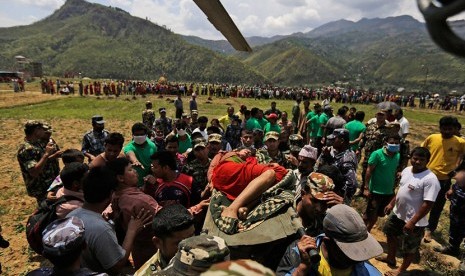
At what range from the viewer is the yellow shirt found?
5375mm

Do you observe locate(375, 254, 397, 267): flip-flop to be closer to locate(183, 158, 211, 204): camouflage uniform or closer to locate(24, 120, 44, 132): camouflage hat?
locate(183, 158, 211, 204): camouflage uniform

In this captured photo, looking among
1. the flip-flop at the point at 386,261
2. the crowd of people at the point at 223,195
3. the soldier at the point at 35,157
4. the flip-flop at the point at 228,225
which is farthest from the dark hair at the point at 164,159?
the flip-flop at the point at 386,261

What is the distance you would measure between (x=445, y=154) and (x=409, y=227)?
2086 mm

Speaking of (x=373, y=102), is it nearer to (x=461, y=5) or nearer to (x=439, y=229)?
(x=439, y=229)

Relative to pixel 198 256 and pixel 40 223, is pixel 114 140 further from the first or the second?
pixel 198 256

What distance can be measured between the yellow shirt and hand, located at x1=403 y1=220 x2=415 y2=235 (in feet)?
6.31

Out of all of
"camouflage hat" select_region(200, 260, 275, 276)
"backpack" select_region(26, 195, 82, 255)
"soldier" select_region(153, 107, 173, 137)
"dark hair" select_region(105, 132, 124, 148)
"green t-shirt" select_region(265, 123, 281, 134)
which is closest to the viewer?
"camouflage hat" select_region(200, 260, 275, 276)

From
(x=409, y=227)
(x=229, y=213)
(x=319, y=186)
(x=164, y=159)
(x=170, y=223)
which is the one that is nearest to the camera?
(x=170, y=223)

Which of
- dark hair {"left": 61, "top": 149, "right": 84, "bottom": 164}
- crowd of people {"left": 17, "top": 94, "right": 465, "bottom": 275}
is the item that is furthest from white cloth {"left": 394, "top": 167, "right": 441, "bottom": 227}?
dark hair {"left": 61, "top": 149, "right": 84, "bottom": 164}

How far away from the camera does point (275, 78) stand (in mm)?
164125

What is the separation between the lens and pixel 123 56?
137 meters

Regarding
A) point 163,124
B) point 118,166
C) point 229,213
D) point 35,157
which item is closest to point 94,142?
point 35,157

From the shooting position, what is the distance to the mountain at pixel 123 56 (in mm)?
121812

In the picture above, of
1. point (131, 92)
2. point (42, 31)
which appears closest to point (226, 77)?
point (131, 92)
